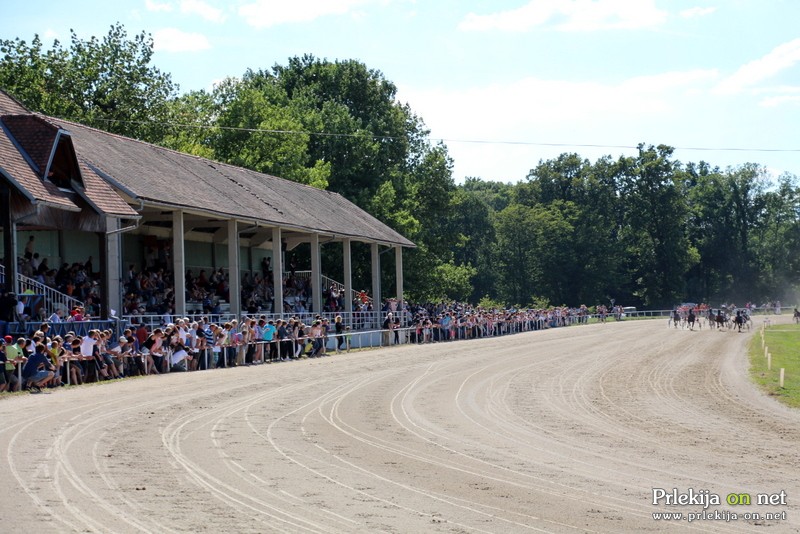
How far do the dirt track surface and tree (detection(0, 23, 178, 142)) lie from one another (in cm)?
3869

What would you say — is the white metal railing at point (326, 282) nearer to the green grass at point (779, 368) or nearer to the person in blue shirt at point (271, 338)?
the person in blue shirt at point (271, 338)

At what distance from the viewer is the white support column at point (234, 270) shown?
126ft

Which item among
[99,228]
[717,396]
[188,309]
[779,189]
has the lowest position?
[717,396]

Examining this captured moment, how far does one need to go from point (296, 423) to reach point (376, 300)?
36329 millimetres

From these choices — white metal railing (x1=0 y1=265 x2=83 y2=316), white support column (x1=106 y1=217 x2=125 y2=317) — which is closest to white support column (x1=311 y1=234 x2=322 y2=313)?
white support column (x1=106 y1=217 x2=125 y2=317)

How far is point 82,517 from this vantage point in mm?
9914

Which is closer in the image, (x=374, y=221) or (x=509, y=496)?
(x=509, y=496)

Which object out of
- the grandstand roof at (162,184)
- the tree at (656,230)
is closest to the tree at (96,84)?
the grandstand roof at (162,184)

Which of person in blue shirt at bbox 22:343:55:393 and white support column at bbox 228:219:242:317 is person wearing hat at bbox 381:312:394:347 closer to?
white support column at bbox 228:219:242:317

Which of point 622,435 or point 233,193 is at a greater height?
point 233,193

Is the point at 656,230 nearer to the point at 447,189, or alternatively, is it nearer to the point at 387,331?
the point at 447,189

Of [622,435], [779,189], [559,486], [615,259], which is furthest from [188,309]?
[779,189]

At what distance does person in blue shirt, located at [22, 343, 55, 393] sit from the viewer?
74.1 ft

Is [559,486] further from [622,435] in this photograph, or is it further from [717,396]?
[717,396]
